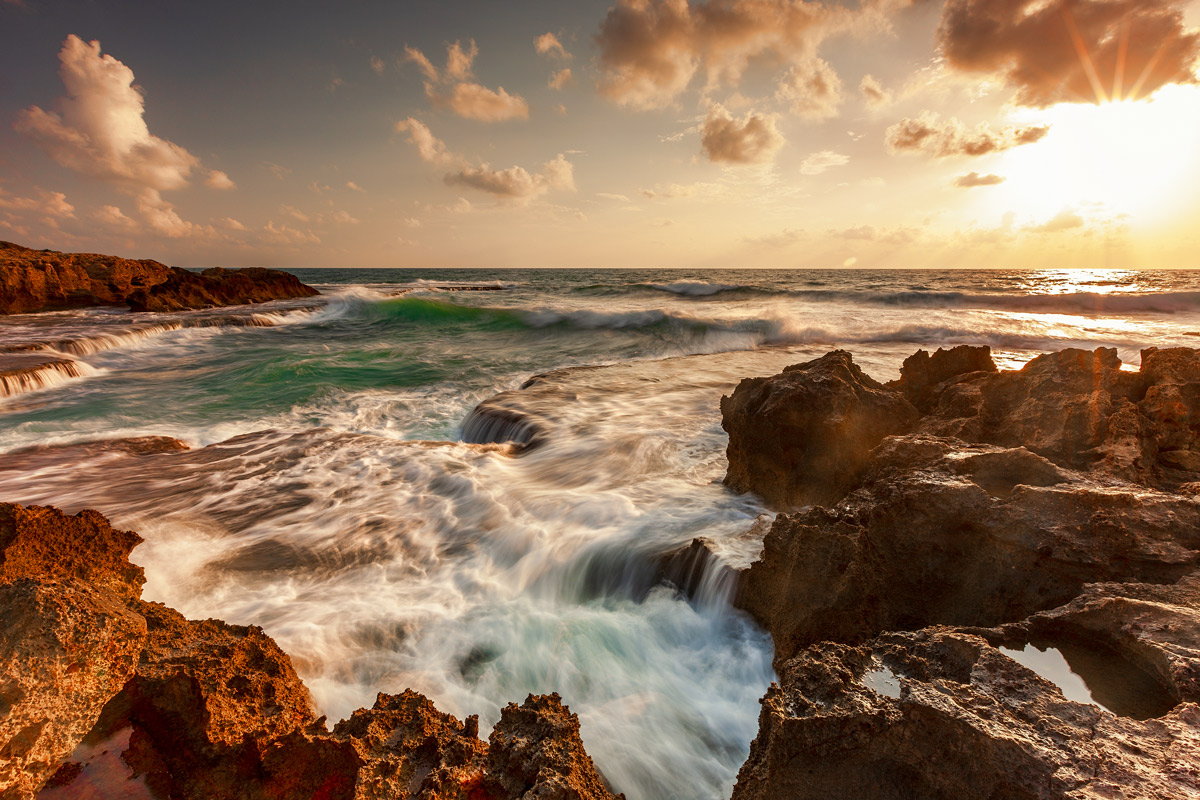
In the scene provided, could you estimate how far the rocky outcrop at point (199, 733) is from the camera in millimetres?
1569

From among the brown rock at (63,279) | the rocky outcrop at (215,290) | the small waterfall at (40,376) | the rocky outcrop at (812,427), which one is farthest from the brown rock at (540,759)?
the brown rock at (63,279)

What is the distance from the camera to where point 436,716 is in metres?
1.84

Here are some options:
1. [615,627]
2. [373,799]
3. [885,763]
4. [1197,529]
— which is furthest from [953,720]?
[615,627]

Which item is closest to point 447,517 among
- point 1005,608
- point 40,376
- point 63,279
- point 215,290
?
point 1005,608

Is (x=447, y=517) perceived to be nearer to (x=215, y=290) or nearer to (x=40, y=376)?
(x=40, y=376)

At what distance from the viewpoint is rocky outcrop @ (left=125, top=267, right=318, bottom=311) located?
1912cm

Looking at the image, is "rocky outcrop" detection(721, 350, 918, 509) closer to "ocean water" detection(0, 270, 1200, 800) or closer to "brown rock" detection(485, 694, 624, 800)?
"ocean water" detection(0, 270, 1200, 800)

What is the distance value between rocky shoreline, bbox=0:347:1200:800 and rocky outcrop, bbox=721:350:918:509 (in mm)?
881

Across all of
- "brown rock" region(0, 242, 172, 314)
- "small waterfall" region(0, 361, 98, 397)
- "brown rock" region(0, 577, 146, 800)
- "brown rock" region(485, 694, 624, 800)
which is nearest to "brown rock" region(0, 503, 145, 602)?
"brown rock" region(0, 577, 146, 800)

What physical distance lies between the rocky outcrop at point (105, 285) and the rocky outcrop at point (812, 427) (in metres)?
23.6

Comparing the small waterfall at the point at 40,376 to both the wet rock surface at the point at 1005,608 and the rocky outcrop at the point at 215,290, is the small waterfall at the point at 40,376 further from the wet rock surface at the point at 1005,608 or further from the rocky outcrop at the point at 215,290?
the wet rock surface at the point at 1005,608

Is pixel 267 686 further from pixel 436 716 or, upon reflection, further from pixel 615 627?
pixel 615 627

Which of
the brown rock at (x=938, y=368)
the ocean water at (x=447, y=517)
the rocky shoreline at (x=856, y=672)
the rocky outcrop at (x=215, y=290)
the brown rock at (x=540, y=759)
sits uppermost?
the rocky outcrop at (x=215, y=290)

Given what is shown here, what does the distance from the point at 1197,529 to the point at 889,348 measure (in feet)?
41.6
